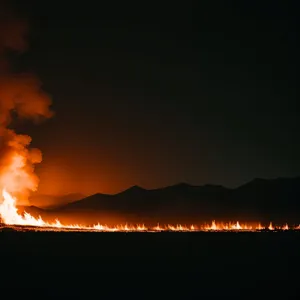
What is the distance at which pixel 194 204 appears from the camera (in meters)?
137

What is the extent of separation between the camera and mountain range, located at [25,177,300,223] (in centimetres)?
11212
